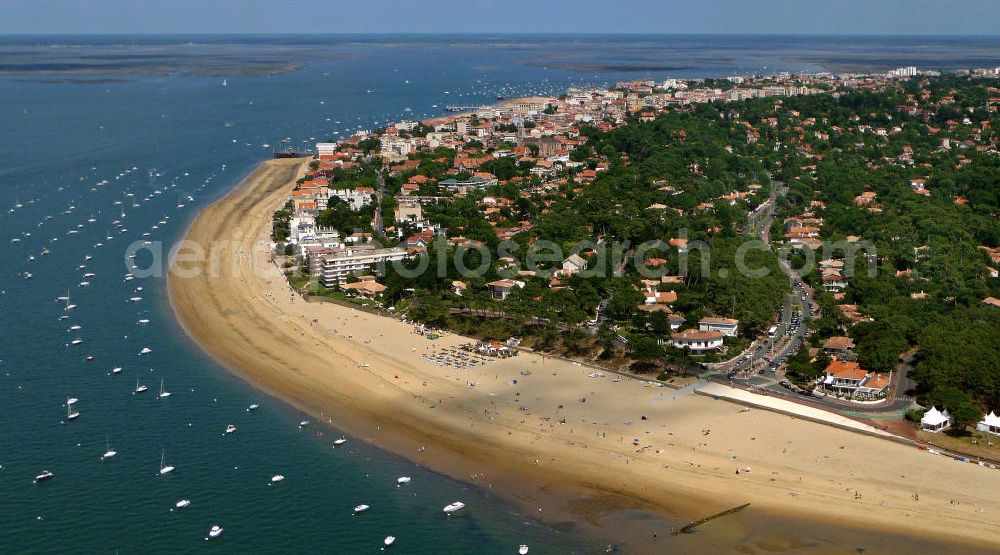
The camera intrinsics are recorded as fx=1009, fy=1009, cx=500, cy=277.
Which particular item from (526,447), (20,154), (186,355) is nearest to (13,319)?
(186,355)

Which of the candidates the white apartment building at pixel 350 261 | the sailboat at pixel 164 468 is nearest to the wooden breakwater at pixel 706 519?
the sailboat at pixel 164 468

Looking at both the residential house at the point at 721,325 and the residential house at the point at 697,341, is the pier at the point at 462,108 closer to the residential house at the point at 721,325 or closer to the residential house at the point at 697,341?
the residential house at the point at 721,325

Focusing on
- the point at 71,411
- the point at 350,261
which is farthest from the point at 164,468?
the point at 350,261

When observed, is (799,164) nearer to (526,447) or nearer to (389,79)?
(526,447)

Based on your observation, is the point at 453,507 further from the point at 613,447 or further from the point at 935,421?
the point at 935,421

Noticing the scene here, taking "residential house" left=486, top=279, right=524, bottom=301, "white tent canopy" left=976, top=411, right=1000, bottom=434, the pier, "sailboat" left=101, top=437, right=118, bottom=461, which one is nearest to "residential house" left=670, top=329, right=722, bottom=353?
"residential house" left=486, top=279, right=524, bottom=301
